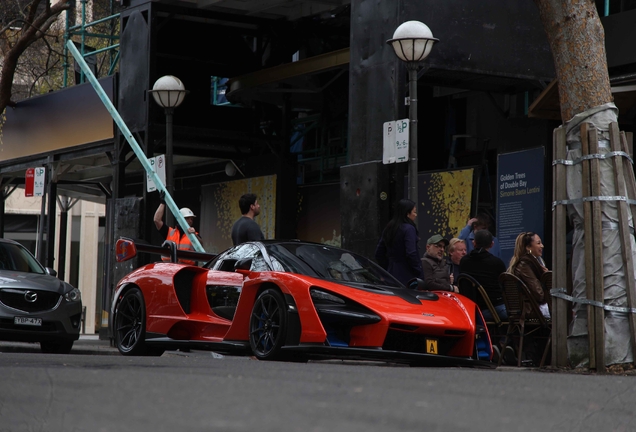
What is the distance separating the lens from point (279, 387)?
5.89 m

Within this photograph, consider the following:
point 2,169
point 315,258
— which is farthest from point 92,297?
point 315,258

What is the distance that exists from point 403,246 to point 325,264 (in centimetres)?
224

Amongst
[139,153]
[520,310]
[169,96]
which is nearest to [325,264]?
[520,310]

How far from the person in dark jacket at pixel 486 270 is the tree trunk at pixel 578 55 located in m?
2.57

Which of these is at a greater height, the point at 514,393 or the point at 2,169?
the point at 2,169

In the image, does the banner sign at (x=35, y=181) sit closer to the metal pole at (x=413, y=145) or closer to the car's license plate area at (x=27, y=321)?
the car's license plate area at (x=27, y=321)

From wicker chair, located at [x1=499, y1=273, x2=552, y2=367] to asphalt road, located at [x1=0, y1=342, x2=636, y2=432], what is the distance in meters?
4.32

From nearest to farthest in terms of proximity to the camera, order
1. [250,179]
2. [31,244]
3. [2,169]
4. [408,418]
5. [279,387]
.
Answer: [408,418], [279,387], [250,179], [2,169], [31,244]

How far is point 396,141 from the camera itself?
13617 mm

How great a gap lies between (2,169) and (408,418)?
2297 cm

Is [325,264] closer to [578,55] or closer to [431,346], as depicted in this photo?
[431,346]

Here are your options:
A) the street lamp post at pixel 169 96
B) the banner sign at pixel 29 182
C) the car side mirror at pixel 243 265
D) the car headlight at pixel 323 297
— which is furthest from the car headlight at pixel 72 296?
the banner sign at pixel 29 182

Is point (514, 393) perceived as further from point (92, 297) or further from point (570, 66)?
point (92, 297)

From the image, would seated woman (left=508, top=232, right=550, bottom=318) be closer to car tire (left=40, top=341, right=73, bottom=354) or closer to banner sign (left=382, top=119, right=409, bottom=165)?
banner sign (left=382, top=119, right=409, bottom=165)
